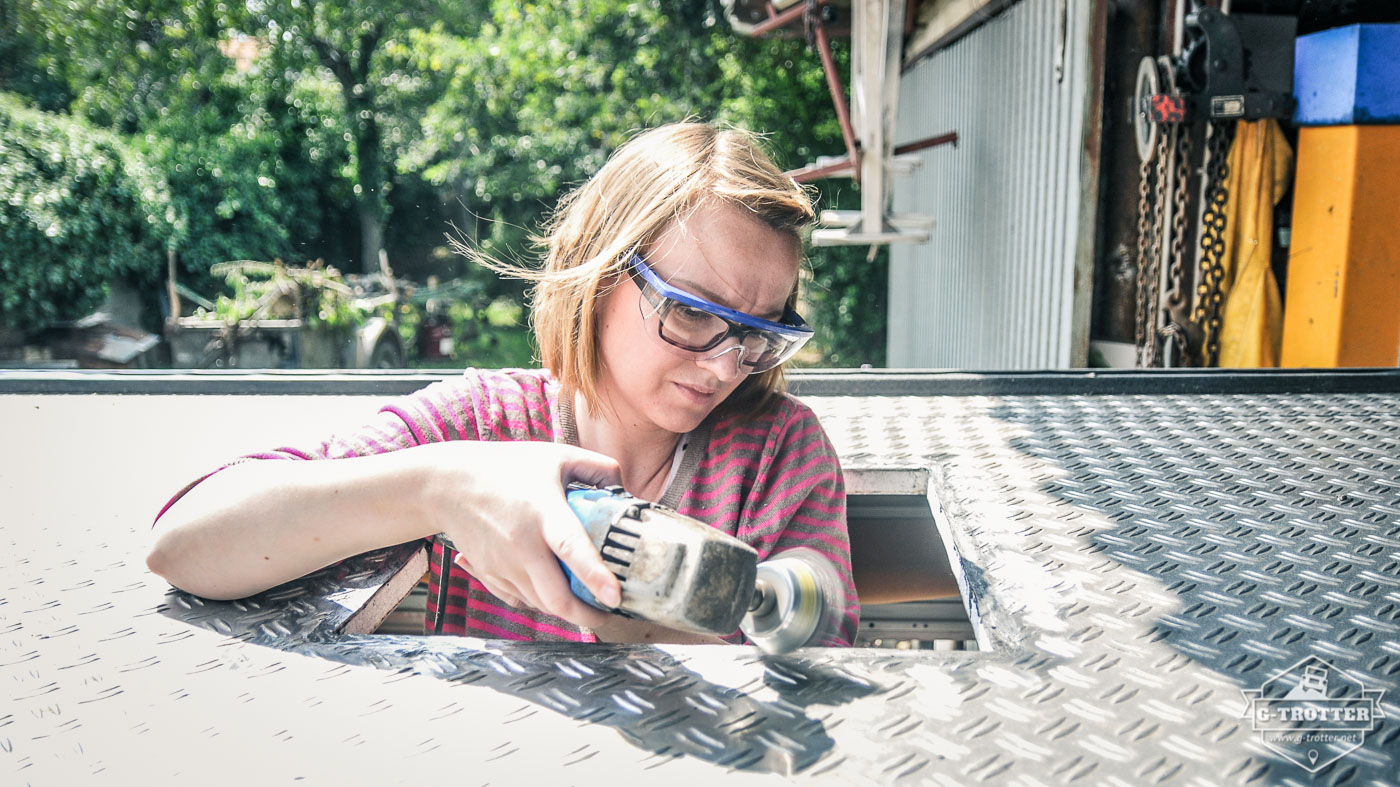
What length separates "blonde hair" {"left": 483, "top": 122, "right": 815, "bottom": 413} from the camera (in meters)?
1.48

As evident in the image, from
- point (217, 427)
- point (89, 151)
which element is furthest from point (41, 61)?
point (217, 427)

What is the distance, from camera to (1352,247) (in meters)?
3.17

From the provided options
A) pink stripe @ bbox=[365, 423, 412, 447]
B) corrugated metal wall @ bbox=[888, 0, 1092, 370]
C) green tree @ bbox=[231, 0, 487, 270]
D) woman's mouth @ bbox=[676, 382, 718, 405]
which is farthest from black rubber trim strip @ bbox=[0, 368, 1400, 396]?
green tree @ bbox=[231, 0, 487, 270]

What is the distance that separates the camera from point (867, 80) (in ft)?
18.4

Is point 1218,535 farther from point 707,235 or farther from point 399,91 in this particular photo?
point 399,91

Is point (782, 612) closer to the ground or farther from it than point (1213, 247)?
closer to the ground

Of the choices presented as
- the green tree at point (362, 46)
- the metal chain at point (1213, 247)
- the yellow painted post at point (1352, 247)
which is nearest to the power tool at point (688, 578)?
the yellow painted post at point (1352, 247)

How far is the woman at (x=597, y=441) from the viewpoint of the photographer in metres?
1.15

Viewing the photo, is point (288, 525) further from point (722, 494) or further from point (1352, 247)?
point (1352, 247)

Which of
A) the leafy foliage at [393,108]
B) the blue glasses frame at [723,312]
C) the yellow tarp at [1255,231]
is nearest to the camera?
the blue glasses frame at [723,312]

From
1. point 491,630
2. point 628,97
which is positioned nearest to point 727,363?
point 491,630

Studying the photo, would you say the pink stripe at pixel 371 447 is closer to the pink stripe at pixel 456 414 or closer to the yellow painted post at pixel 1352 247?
the pink stripe at pixel 456 414

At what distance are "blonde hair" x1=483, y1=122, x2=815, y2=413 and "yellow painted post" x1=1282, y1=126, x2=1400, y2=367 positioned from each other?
2635mm

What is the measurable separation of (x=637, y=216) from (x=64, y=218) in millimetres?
15759
